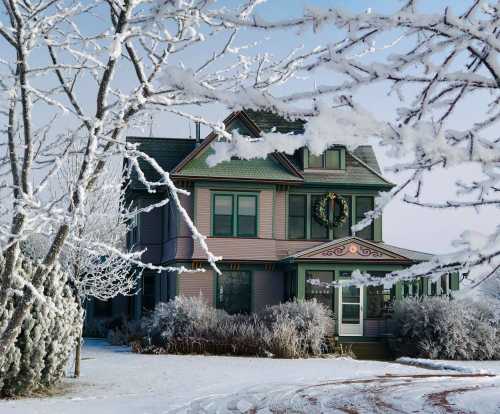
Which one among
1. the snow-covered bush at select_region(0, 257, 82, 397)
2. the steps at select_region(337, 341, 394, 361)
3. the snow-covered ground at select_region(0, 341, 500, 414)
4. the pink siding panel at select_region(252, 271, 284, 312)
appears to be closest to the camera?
the snow-covered ground at select_region(0, 341, 500, 414)

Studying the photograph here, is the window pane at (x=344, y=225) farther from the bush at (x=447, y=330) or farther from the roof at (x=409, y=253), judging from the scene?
the bush at (x=447, y=330)

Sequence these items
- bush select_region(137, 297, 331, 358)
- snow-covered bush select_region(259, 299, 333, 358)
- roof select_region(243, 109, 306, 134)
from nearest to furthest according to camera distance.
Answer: snow-covered bush select_region(259, 299, 333, 358) < bush select_region(137, 297, 331, 358) < roof select_region(243, 109, 306, 134)

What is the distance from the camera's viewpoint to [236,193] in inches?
977

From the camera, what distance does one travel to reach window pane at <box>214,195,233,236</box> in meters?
24.8

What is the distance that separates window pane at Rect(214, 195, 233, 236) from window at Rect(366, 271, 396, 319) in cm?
Result: 486

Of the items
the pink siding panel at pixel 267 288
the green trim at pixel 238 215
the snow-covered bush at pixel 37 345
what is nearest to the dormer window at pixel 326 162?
the green trim at pixel 238 215

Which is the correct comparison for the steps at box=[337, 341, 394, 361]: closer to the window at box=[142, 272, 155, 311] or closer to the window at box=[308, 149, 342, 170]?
the window at box=[308, 149, 342, 170]

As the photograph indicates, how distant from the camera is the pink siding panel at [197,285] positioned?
81.5 feet

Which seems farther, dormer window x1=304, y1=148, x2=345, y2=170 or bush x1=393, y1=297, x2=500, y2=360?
dormer window x1=304, y1=148, x2=345, y2=170

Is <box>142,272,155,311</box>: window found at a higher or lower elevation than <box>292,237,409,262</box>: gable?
lower

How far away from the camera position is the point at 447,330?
21891 millimetres

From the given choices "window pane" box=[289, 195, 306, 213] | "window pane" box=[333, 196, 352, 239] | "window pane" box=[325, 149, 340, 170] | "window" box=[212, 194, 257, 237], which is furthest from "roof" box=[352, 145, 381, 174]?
"window" box=[212, 194, 257, 237]

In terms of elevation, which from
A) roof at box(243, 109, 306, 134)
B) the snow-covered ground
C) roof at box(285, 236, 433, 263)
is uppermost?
roof at box(243, 109, 306, 134)

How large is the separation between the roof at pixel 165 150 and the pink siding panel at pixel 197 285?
3.75 meters
